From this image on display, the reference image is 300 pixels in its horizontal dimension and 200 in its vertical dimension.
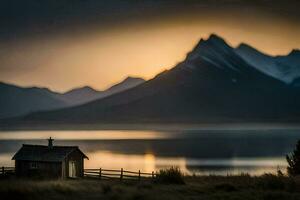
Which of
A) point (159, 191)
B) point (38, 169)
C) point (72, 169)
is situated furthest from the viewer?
point (72, 169)

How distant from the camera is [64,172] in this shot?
61438 millimetres

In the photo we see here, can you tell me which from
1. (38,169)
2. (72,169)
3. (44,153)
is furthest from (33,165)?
(72,169)

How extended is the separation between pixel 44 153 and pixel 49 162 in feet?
4.96

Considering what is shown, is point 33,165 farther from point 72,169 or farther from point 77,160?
point 77,160

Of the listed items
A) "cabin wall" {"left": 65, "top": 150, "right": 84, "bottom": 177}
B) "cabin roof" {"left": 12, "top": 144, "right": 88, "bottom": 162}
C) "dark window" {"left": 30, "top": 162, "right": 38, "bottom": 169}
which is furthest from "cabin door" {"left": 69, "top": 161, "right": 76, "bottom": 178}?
"dark window" {"left": 30, "top": 162, "right": 38, "bottom": 169}

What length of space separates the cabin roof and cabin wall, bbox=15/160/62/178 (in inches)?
16.6

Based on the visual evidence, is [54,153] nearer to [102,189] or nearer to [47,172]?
[47,172]

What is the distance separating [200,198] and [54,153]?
2424 centimetres

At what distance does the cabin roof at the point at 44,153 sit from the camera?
61.7 meters

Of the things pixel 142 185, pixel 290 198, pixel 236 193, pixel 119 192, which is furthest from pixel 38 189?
pixel 290 198

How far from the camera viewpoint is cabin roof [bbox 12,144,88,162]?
6168cm

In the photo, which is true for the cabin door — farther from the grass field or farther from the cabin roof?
the grass field

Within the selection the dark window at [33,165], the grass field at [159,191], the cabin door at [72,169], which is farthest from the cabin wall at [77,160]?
the grass field at [159,191]

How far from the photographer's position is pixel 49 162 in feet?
202
